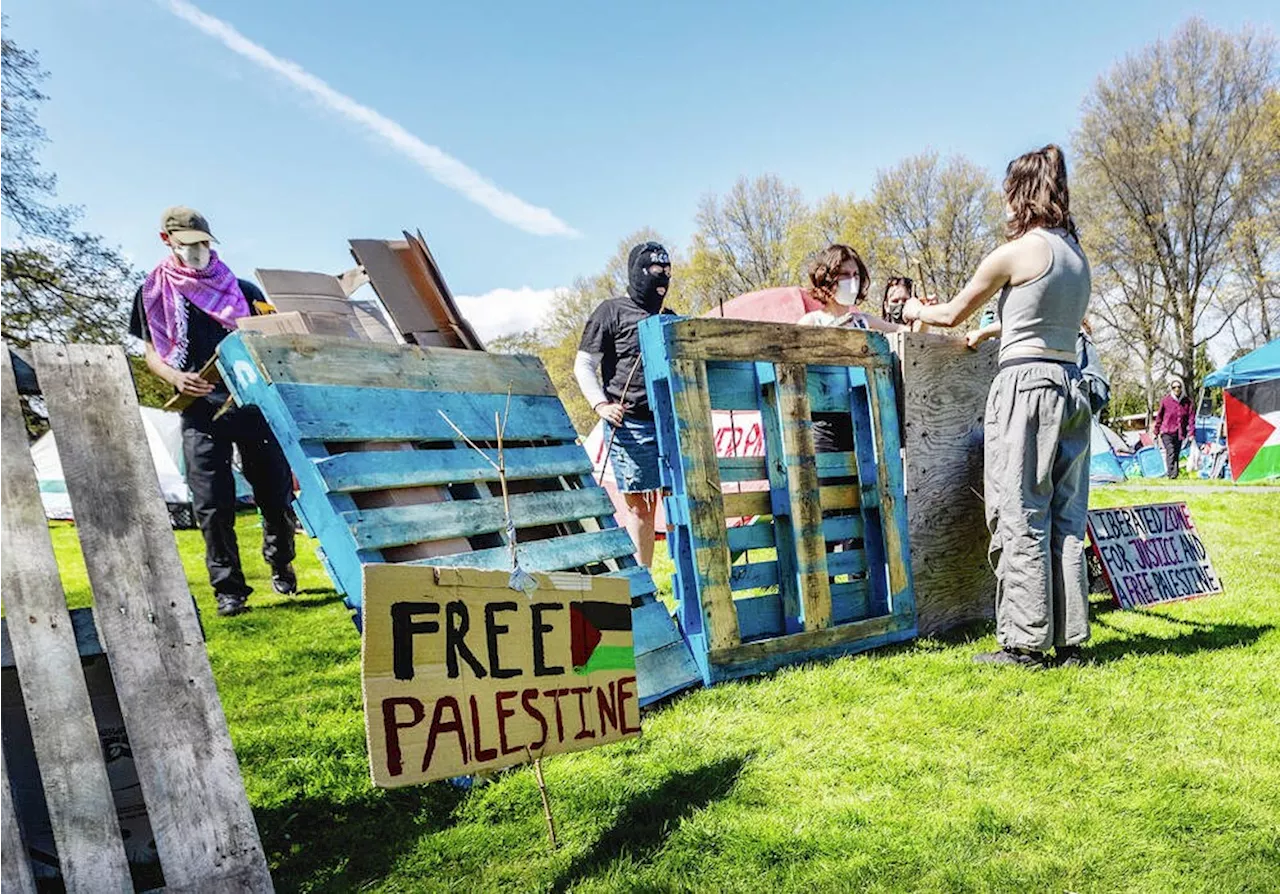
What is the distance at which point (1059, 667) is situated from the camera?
3021 millimetres

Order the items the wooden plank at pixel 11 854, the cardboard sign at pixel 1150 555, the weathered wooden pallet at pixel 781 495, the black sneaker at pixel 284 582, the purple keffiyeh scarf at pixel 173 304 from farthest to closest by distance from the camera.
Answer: the black sneaker at pixel 284 582 → the purple keffiyeh scarf at pixel 173 304 → the cardboard sign at pixel 1150 555 → the weathered wooden pallet at pixel 781 495 → the wooden plank at pixel 11 854

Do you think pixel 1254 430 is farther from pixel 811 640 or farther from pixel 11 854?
pixel 11 854

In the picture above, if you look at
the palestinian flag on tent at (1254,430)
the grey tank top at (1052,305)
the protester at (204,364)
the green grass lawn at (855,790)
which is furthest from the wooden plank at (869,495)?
the palestinian flag on tent at (1254,430)

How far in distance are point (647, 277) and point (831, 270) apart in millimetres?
1216

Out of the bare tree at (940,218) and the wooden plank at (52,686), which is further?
the bare tree at (940,218)

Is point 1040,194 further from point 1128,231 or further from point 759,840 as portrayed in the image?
point 1128,231

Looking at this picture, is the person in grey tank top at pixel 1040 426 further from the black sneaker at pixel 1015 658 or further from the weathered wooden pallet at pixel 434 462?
the weathered wooden pallet at pixel 434 462

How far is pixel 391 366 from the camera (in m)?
2.57

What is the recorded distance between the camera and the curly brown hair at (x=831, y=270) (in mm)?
4344

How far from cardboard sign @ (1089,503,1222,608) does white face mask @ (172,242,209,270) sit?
5.13m

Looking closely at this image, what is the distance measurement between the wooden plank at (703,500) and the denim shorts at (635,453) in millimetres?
741

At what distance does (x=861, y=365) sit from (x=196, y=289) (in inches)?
145

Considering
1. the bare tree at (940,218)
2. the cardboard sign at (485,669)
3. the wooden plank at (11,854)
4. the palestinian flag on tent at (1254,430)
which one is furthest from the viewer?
the bare tree at (940,218)

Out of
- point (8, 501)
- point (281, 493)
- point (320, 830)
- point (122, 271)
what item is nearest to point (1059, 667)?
point (320, 830)
